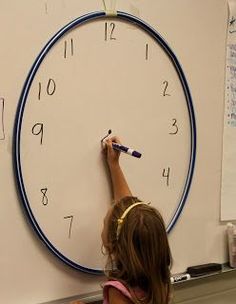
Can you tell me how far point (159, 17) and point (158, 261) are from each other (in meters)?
0.58

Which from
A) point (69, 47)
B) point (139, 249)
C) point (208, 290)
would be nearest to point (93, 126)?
point (69, 47)

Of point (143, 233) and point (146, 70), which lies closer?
point (143, 233)

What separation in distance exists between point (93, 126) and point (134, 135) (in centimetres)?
12

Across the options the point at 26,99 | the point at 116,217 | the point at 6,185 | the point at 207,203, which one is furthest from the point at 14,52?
the point at 207,203

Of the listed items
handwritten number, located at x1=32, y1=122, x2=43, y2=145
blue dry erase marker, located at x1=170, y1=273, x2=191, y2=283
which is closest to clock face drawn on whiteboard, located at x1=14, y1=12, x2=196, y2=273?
handwritten number, located at x1=32, y1=122, x2=43, y2=145

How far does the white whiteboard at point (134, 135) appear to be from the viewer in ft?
3.37

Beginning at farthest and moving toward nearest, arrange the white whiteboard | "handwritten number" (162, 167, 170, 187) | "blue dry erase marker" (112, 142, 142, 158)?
"handwritten number" (162, 167, 170, 187) → "blue dry erase marker" (112, 142, 142, 158) → the white whiteboard

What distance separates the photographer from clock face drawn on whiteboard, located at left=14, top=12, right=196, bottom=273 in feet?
3.50

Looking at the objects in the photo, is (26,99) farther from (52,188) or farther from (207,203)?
(207,203)

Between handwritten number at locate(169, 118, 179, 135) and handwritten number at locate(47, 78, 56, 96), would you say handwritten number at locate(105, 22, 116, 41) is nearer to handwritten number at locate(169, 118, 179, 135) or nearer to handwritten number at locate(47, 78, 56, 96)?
handwritten number at locate(47, 78, 56, 96)

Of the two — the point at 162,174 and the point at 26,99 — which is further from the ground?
the point at 26,99

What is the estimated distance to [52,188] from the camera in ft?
3.58

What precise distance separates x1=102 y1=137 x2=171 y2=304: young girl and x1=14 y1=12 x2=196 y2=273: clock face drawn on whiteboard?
0.08m

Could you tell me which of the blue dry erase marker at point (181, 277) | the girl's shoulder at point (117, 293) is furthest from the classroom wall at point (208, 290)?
the girl's shoulder at point (117, 293)
